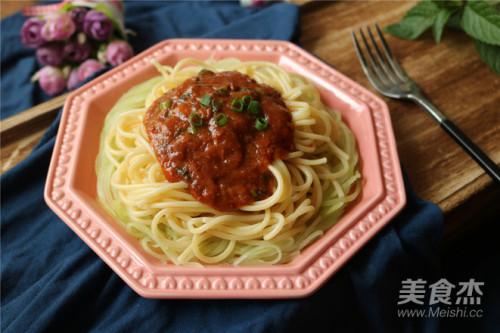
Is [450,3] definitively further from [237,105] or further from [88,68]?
[88,68]

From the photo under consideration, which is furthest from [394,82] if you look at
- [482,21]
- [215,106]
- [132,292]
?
[132,292]

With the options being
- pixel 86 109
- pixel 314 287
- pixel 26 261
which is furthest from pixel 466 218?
pixel 26 261

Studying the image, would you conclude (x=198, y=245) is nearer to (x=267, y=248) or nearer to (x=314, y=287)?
(x=267, y=248)

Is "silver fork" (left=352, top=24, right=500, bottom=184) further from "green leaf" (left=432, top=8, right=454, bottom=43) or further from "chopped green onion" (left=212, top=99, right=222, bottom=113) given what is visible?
"chopped green onion" (left=212, top=99, right=222, bottom=113)

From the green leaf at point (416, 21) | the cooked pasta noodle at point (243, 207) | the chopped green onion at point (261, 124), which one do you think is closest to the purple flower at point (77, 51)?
the cooked pasta noodle at point (243, 207)

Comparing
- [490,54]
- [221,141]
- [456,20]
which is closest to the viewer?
[221,141]

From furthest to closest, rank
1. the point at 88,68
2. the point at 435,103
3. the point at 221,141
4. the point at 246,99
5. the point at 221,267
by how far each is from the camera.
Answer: the point at 88,68 → the point at 435,103 → the point at 246,99 → the point at 221,141 → the point at 221,267

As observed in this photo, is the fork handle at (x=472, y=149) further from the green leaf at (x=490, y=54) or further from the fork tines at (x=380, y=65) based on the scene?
the green leaf at (x=490, y=54)
